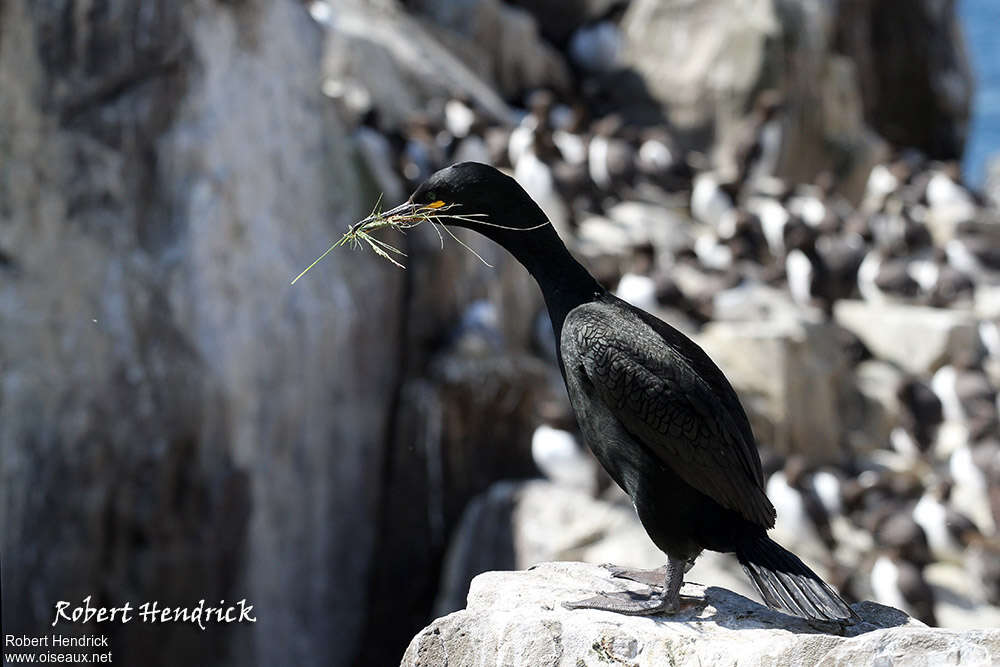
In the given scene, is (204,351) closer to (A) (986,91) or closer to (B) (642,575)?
(B) (642,575)

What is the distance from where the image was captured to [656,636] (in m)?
3.46

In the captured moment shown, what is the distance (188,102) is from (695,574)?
3.83 metres

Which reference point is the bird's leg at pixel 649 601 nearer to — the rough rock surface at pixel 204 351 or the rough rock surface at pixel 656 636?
the rough rock surface at pixel 656 636

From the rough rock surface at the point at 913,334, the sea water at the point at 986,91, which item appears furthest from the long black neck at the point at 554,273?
the sea water at the point at 986,91

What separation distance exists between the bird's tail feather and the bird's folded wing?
0.38 feet

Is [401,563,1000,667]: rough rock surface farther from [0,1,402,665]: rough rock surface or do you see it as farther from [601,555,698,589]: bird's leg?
[0,1,402,665]: rough rock surface

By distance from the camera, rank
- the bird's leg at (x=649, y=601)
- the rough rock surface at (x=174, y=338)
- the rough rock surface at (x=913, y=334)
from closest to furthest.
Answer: the bird's leg at (x=649, y=601) < the rough rock surface at (x=174, y=338) < the rough rock surface at (x=913, y=334)

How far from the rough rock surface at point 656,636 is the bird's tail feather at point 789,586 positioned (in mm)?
73

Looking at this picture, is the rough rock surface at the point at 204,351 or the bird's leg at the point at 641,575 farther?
the rough rock surface at the point at 204,351

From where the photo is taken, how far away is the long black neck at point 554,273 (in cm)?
390

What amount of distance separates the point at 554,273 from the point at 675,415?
575 millimetres

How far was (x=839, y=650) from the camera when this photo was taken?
3102 mm

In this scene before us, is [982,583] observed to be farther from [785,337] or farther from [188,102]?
[188,102]

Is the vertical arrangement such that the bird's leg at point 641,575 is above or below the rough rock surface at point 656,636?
above
